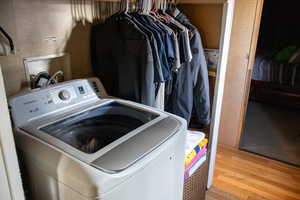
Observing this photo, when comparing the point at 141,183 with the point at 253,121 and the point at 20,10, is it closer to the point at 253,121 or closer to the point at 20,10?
the point at 20,10

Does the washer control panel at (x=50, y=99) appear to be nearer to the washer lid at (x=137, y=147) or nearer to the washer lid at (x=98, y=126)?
the washer lid at (x=98, y=126)

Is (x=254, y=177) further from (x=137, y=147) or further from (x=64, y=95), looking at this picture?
(x=64, y=95)

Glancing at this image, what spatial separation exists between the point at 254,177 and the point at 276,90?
6.58 feet

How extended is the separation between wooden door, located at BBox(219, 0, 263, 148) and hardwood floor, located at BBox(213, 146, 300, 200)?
0.28 meters

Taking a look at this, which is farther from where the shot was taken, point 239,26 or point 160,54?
point 239,26

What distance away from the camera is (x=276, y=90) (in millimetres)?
3852

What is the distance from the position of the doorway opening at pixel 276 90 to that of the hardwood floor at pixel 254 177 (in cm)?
16

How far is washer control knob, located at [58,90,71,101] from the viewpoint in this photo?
127cm

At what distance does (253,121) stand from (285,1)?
2.57 metres

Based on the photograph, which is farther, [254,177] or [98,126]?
[254,177]

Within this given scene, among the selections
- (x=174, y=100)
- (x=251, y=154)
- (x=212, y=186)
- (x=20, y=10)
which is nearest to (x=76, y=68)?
(x=20, y=10)

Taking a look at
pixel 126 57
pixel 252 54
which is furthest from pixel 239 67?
pixel 126 57

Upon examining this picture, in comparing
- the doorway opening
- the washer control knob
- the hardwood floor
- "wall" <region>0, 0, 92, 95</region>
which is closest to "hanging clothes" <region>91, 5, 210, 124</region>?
"wall" <region>0, 0, 92, 95</region>

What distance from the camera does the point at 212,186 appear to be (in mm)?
2191
